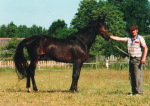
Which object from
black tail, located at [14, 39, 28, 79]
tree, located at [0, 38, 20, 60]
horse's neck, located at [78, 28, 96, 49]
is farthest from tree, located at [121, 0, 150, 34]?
black tail, located at [14, 39, 28, 79]

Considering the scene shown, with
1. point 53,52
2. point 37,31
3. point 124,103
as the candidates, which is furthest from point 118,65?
point 37,31

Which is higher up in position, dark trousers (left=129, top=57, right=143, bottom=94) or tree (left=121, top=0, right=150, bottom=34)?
tree (left=121, top=0, right=150, bottom=34)

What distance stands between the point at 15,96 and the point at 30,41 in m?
2.17

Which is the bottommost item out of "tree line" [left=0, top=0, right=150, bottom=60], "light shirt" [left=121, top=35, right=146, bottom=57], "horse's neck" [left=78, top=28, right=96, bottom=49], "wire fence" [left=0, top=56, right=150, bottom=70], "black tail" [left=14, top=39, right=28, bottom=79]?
"wire fence" [left=0, top=56, right=150, bottom=70]

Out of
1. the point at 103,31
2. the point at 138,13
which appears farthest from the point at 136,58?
the point at 138,13

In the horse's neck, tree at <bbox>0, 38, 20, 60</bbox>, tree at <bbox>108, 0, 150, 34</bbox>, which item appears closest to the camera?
the horse's neck

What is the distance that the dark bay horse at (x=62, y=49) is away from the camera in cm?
1133

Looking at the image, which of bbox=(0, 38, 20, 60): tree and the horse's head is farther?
bbox=(0, 38, 20, 60): tree

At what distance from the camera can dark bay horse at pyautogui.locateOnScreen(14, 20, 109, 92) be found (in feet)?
37.2

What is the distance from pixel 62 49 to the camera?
37.3 ft

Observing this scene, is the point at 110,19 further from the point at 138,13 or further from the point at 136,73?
the point at 136,73

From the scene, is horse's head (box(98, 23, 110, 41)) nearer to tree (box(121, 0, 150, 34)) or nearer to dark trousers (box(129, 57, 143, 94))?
dark trousers (box(129, 57, 143, 94))

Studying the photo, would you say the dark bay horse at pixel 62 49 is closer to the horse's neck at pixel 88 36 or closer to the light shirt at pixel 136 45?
the horse's neck at pixel 88 36

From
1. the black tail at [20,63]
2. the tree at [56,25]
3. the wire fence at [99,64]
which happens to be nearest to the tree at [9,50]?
the wire fence at [99,64]
